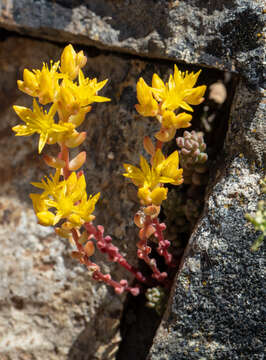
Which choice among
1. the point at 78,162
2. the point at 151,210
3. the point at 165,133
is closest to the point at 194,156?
the point at 165,133

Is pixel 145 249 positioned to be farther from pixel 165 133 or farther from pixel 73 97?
pixel 73 97

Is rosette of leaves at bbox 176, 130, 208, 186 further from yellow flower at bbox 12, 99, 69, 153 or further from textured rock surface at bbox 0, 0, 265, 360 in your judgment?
yellow flower at bbox 12, 99, 69, 153

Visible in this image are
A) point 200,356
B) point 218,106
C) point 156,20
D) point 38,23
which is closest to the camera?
point 200,356

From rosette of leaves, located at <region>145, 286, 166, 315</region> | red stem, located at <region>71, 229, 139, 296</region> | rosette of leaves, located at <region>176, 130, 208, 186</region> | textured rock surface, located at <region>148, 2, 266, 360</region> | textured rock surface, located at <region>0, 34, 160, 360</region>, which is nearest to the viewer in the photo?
textured rock surface, located at <region>148, 2, 266, 360</region>

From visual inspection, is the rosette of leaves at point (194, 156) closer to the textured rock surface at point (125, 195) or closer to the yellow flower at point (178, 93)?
the textured rock surface at point (125, 195)

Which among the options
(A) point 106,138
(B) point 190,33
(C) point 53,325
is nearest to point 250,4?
(B) point 190,33

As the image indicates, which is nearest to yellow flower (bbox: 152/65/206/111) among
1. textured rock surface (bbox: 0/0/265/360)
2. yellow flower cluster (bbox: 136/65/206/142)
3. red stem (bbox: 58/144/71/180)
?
yellow flower cluster (bbox: 136/65/206/142)

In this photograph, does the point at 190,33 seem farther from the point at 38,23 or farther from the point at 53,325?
the point at 53,325
